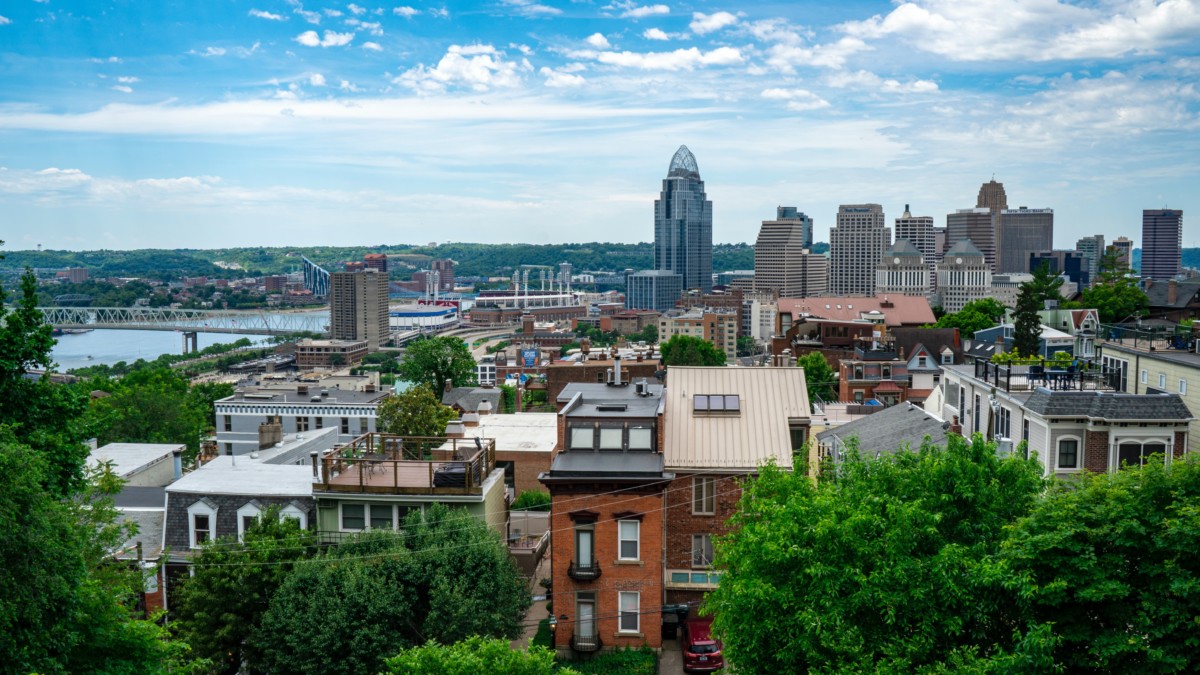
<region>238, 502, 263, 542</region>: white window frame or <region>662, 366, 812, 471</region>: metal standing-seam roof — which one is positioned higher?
<region>662, 366, 812, 471</region>: metal standing-seam roof

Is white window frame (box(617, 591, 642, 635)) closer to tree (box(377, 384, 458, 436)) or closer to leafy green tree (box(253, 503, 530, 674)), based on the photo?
leafy green tree (box(253, 503, 530, 674))

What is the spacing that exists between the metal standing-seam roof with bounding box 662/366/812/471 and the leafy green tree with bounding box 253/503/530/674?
23.6 ft

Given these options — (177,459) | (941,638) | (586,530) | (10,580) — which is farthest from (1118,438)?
(177,459)

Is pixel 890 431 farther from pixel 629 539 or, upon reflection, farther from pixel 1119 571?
pixel 1119 571

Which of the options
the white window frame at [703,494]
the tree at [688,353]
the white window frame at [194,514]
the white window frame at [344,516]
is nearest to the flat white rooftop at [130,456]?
the white window frame at [194,514]

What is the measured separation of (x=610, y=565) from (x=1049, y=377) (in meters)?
16.0

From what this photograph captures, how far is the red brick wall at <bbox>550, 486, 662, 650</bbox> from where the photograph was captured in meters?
27.5

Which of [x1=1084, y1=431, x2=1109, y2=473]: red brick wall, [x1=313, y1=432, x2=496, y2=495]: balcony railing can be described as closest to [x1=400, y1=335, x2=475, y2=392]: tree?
[x1=313, y1=432, x2=496, y2=495]: balcony railing

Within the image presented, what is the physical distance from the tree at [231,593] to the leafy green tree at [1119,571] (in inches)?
749

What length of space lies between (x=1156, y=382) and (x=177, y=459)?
38.1m

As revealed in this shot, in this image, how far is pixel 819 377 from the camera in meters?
82.7

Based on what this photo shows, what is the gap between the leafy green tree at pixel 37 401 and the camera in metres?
21.7

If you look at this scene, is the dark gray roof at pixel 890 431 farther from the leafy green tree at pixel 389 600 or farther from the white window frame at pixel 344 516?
the white window frame at pixel 344 516

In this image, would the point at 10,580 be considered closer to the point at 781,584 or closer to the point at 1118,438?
the point at 781,584
